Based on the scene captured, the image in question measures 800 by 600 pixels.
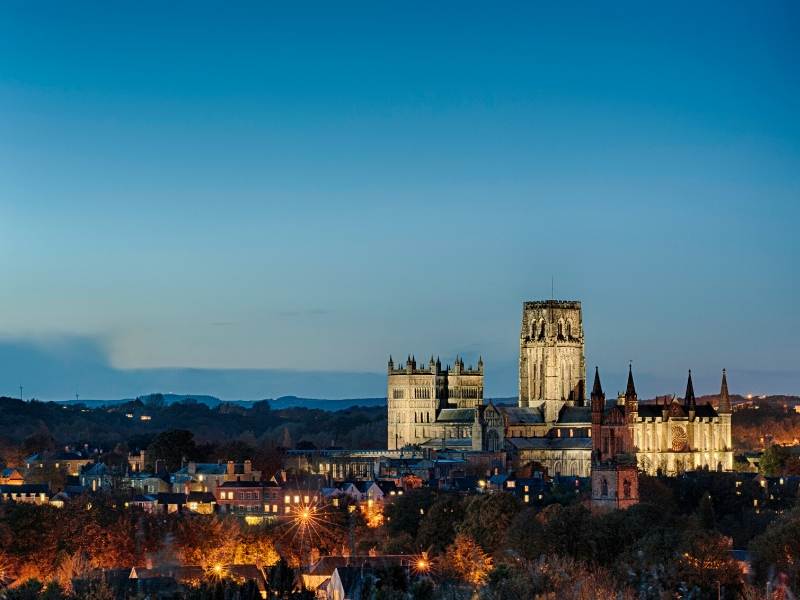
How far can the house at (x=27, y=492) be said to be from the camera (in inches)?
5172

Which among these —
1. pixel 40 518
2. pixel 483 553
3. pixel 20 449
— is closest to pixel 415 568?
pixel 483 553

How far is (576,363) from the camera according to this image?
592 ft

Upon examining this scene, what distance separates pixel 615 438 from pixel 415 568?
Answer: 64.0 meters

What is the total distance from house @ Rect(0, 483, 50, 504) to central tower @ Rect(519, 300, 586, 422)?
58.5m

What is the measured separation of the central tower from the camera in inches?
7062

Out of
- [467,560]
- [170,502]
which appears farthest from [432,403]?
[467,560]

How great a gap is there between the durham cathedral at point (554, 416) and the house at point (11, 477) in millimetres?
42960

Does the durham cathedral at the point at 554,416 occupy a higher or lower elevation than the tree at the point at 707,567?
higher

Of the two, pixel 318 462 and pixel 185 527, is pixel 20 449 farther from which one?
pixel 185 527

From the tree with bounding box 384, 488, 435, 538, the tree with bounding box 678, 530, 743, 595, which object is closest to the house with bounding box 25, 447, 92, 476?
the tree with bounding box 384, 488, 435, 538

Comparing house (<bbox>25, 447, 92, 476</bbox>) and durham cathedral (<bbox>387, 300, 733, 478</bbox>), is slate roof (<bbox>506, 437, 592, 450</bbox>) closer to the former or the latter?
durham cathedral (<bbox>387, 300, 733, 478</bbox>)

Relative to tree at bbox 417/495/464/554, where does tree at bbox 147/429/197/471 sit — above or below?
above

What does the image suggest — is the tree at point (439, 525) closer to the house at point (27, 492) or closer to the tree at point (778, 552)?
the tree at point (778, 552)

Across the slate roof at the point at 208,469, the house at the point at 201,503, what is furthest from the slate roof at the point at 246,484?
the slate roof at the point at 208,469
